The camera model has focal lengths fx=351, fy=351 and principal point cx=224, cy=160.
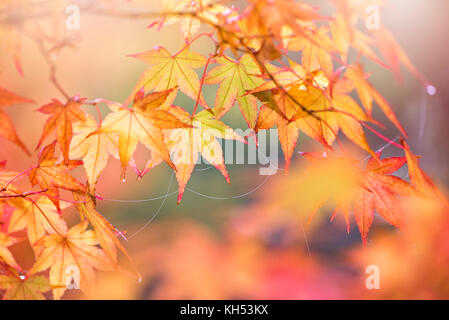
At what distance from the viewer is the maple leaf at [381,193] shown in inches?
14.1

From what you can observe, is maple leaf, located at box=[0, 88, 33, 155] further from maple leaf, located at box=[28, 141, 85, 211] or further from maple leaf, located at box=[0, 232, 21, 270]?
maple leaf, located at box=[0, 232, 21, 270]

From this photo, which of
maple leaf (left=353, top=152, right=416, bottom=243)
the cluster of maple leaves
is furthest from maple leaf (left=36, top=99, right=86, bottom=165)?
maple leaf (left=353, top=152, right=416, bottom=243)

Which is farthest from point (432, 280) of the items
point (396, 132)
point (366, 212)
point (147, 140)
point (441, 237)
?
point (147, 140)

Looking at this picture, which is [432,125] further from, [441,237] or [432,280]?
[432,280]

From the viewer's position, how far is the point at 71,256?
1.41ft

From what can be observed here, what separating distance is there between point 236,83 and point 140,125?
12 cm

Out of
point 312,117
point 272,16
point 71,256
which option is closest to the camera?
point 272,16

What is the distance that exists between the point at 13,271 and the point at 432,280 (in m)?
1.33

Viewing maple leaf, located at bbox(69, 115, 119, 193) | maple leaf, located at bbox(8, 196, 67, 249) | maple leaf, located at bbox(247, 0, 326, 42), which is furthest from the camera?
maple leaf, located at bbox(8, 196, 67, 249)

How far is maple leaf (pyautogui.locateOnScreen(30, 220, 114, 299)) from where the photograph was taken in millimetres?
418

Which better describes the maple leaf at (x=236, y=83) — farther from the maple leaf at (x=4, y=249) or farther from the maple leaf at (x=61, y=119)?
the maple leaf at (x=4, y=249)

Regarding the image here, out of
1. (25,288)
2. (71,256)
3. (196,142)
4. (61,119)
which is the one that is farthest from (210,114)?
(25,288)

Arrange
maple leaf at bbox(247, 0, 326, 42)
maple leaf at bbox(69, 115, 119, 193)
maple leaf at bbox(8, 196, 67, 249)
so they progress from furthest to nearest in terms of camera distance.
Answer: maple leaf at bbox(8, 196, 67, 249), maple leaf at bbox(69, 115, 119, 193), maple leaf at bbox(247, 0, 326, 42)

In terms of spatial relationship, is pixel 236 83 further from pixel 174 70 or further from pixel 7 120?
pixel 7 120
